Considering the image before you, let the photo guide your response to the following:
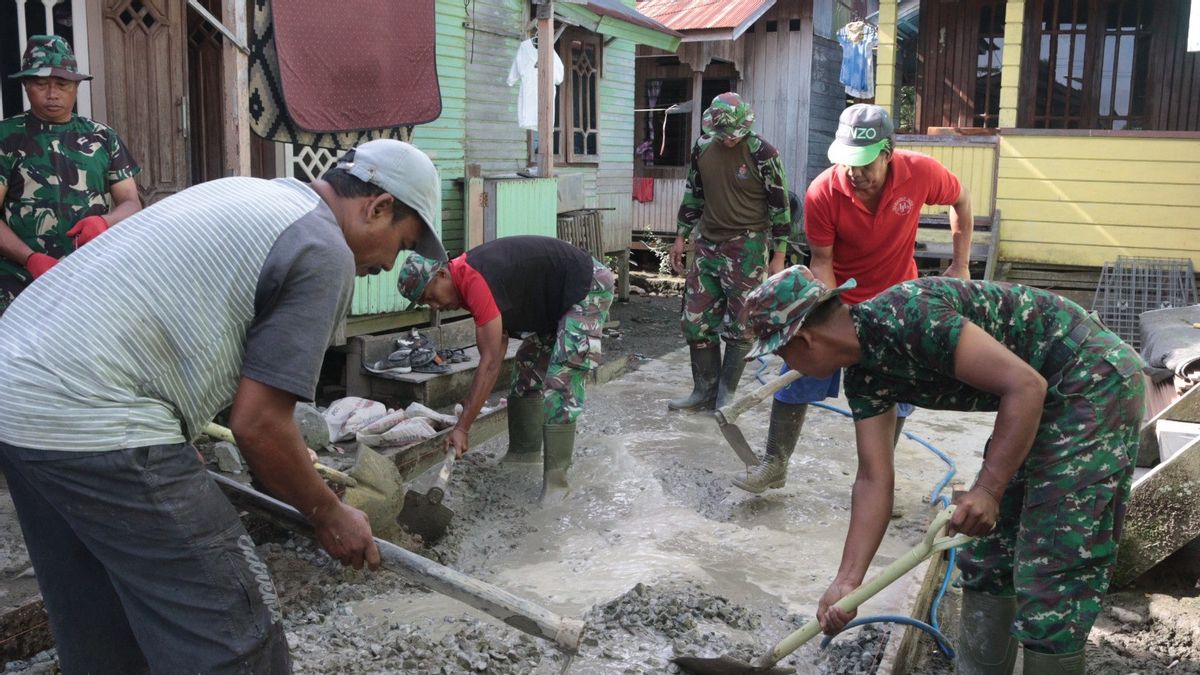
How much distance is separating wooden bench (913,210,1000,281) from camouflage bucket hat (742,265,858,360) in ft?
28.0

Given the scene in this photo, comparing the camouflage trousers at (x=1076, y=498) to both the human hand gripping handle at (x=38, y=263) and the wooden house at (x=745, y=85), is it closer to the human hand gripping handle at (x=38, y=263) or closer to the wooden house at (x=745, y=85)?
the human hand gripping handle at (x=38, y=263)

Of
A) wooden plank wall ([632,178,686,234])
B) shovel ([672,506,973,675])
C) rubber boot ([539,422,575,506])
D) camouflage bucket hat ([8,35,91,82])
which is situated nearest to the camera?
shovel ([672,506,973,675])

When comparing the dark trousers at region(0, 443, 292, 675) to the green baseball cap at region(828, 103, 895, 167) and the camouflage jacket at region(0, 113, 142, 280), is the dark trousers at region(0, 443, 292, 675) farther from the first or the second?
the green baseball cap at region(828, 103, 895, 167)

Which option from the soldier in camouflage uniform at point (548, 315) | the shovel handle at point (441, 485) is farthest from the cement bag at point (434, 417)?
the shovel handle at point (441, 485)

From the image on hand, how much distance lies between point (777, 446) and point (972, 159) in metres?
7.22

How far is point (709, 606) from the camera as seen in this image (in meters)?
4.02

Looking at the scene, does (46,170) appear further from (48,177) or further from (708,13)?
(708,13)

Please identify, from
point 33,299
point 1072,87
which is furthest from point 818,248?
point 1072,87

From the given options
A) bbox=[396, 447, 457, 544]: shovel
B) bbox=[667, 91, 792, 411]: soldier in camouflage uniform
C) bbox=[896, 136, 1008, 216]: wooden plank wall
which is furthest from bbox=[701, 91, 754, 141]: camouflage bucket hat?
bbox=[896, 136, 1008, 216]: wooden plank wall

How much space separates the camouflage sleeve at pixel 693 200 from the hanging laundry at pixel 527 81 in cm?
271

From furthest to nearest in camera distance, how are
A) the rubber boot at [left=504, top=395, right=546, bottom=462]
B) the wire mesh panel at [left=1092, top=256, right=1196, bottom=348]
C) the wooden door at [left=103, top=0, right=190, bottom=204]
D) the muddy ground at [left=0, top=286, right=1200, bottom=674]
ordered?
the wire mesh panel at [left=1092, top=256, right=1196, bottom=348], the wooden door at [left=103, top=0, right=190, bottom=204], the rubber boot at [left=504, top=395, right=546, bottom=462], the muddy ground at [left=0, top=286, right=1200, bottom=674]

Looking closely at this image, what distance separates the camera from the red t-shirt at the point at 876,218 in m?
5.03

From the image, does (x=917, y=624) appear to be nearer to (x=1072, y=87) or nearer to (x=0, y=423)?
(x=0, y=423)

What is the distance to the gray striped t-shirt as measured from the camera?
198 centimetres
